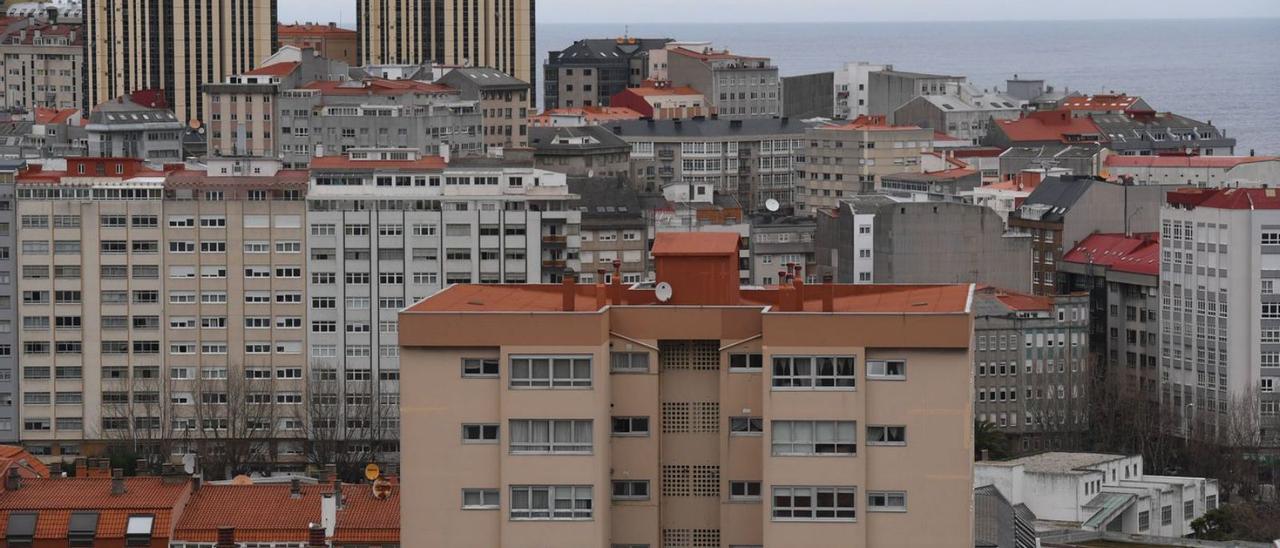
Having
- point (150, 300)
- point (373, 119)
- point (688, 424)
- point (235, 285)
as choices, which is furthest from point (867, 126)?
point (688, 424)

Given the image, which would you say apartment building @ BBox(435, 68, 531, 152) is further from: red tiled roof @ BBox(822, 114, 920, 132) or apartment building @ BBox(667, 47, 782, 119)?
apartment building @ BBox(667, 47, 782, 119)

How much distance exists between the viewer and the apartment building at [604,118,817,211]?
422 ft

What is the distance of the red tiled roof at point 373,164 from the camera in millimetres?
84188

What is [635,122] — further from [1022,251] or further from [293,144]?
[1022,251]

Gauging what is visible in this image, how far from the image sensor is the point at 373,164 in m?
84.6

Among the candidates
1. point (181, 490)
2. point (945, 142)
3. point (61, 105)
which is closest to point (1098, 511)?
point (181, 490)

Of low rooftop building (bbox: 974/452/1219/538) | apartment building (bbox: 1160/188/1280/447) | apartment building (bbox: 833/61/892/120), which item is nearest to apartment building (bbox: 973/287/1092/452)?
apartment building (bbox: 1160/188/1280/447)

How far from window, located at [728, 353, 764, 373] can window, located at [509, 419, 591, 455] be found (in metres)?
1.38

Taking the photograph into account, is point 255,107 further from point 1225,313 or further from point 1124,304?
point 1225,313

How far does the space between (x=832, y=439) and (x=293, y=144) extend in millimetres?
88279

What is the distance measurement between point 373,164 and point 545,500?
55.4 m

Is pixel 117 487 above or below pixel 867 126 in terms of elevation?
below

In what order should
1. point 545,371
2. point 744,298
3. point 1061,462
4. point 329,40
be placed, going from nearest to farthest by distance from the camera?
point 545,371, point 744,298, point 1061,462, point 329,40

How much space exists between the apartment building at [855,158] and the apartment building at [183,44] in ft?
103
